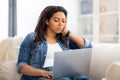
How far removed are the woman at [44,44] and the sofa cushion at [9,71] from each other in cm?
13

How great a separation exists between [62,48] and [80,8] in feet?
6.06

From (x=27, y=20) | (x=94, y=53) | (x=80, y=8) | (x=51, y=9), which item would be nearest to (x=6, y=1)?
(x=27, y=20)

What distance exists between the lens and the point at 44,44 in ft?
5.35

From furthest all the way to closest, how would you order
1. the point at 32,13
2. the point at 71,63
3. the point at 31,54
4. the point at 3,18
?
1. the point at 32,13
2. the point at 3,18
3. the point at 31,54
4. the point at 71,63

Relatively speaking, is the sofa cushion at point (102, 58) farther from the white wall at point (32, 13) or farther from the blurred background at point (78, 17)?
the white wall at point (32, 13)

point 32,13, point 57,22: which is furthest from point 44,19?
point 32,13

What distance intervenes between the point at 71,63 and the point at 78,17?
2107 millimetres

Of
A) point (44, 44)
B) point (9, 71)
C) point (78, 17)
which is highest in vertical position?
point (78, 17)

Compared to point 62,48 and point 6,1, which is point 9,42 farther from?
point 6,1

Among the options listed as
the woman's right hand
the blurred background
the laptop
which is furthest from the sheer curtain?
the laptop

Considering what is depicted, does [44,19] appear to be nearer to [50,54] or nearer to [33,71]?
[50,54]

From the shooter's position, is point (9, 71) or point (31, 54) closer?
point (31, 54)

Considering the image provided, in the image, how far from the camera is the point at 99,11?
3133 millimetres

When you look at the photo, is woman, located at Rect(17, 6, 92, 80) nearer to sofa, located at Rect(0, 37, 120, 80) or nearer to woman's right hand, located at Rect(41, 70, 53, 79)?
woman's right hand, located at Rect(41, 70, 53, 79)
